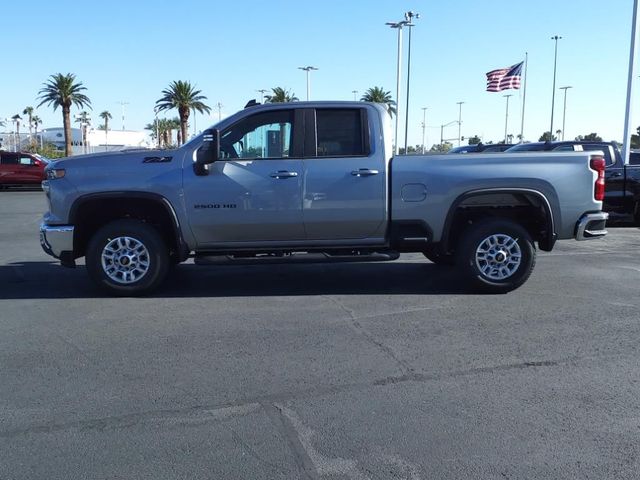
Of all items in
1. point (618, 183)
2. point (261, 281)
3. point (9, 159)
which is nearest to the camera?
point (261, 281)

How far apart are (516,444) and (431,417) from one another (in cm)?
57

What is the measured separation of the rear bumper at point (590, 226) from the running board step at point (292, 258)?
7.10ft

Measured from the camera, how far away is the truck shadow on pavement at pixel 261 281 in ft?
24.6

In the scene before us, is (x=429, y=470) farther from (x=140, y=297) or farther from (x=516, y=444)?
(x=140, y=297)

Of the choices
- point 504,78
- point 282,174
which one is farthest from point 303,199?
point 504,78

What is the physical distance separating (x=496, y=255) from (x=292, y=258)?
2.39m

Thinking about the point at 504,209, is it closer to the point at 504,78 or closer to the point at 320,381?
the point at 320,381

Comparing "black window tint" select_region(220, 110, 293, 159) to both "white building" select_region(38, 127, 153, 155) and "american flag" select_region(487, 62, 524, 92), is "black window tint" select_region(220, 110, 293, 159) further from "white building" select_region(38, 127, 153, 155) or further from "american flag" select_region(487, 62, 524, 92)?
"white building" select_region(38, 127, 153, 155)

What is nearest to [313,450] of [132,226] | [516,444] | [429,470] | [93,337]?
[429,470]

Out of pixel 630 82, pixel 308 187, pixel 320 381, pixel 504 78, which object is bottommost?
pixel 320 381

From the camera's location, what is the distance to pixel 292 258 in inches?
283

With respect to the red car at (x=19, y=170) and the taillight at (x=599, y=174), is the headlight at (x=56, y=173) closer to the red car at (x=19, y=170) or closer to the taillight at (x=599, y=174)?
the taillight at (x=599, y=174)

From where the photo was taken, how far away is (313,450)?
3564 mm

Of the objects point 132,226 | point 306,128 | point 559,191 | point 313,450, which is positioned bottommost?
point 313,450
